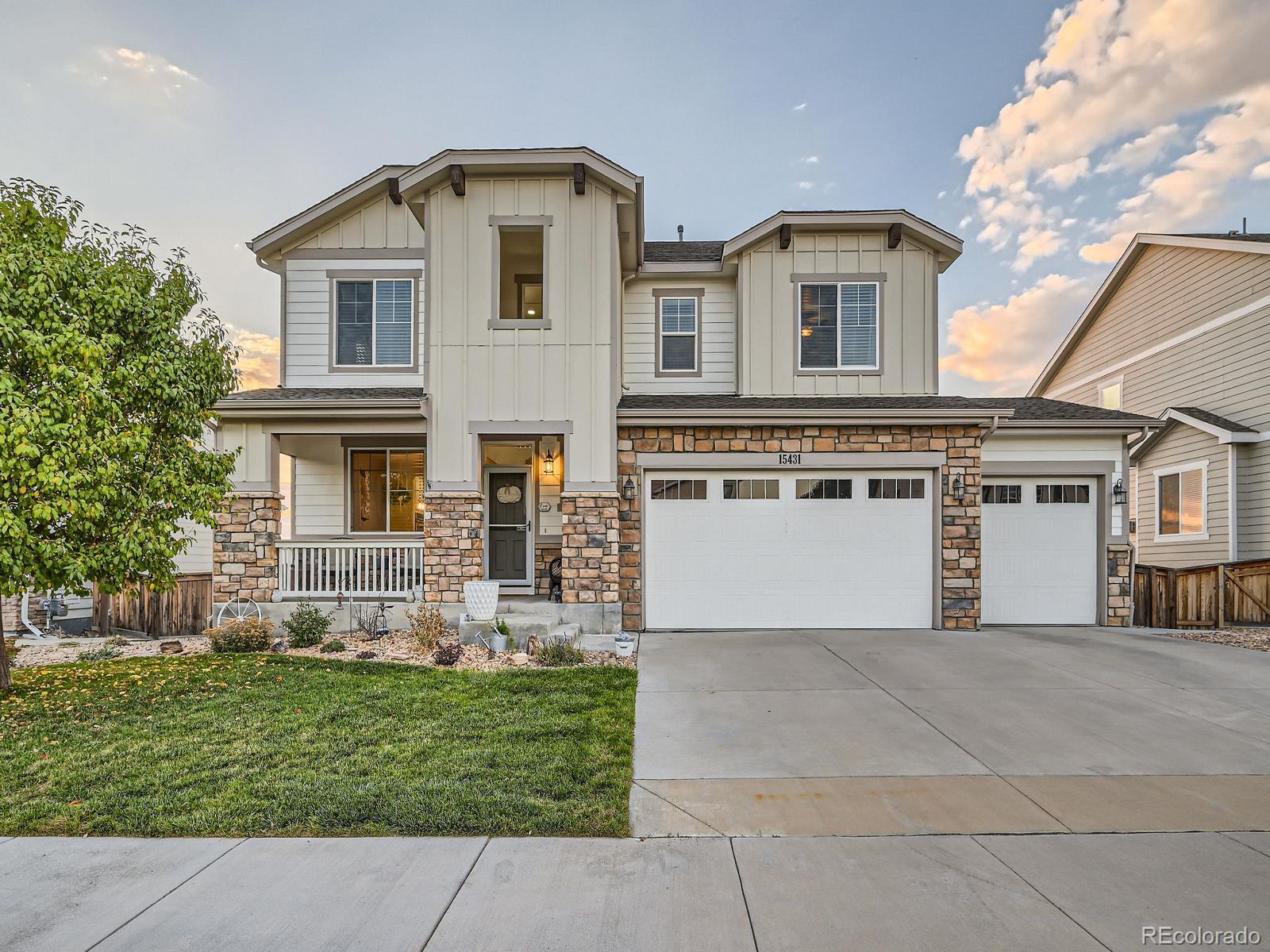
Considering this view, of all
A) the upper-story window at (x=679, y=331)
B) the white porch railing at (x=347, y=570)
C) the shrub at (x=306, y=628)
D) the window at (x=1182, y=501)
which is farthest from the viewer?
the window at (x=1182, y=501)

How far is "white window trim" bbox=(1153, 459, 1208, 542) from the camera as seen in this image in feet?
43.6

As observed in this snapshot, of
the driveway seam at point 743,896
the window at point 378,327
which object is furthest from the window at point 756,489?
the driveway seam at point 743,896

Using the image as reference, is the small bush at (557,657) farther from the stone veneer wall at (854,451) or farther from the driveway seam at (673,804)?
the driveway seam at (673,804)

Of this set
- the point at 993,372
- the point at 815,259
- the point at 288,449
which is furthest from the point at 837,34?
the point at 288,449

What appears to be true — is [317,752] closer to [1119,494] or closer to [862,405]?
[862,405]

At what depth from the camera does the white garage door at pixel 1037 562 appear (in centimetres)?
1040

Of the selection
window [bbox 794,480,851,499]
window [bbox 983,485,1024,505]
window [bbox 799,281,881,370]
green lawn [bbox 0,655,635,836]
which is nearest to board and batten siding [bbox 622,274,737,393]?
window [bbox 799,281,881,370]

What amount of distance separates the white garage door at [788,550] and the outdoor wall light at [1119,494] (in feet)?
11.1

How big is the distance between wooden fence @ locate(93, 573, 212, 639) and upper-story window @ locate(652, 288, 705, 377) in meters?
8.52

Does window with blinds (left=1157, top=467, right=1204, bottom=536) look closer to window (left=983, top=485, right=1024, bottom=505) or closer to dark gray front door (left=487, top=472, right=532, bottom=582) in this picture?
window (left=983, top=485, right=1024, bottom=505)

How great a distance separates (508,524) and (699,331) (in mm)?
4960

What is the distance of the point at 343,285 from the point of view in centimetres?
1131

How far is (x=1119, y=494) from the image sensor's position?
1033cm

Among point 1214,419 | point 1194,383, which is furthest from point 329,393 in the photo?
point 1194,383
